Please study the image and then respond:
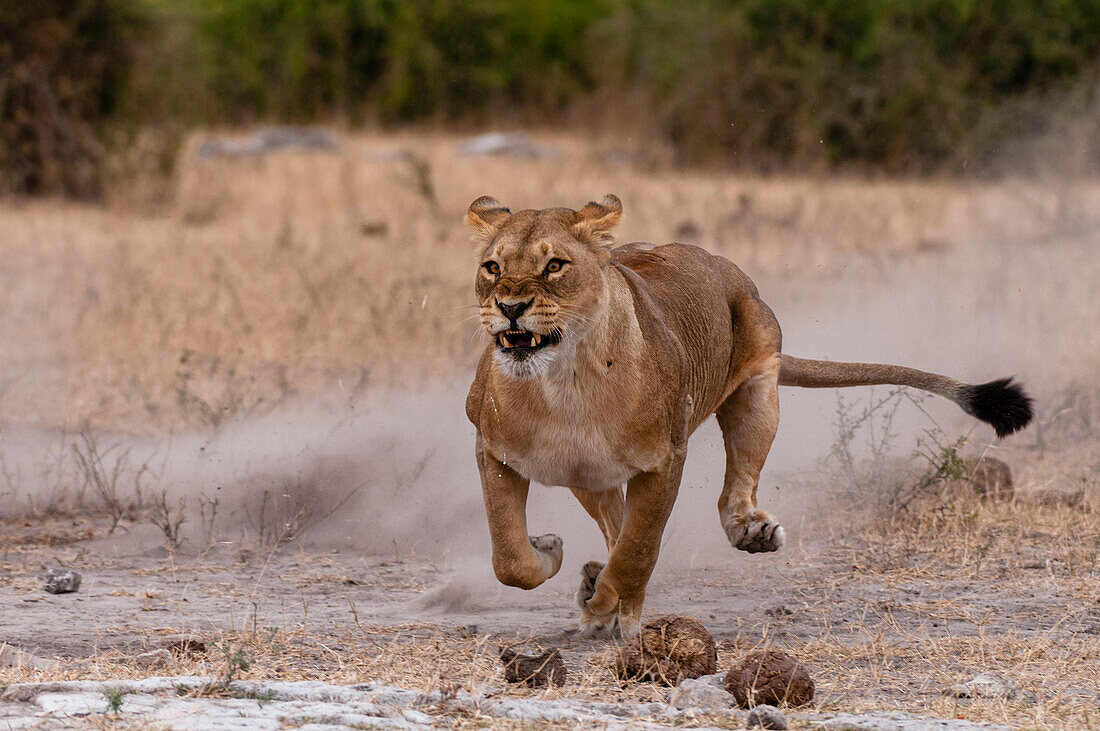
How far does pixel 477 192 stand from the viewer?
1514cm

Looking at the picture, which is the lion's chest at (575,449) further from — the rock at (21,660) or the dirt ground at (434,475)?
the rock at (21,660)

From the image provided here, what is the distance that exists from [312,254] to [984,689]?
8042mm

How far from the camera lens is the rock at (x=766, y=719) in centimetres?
372

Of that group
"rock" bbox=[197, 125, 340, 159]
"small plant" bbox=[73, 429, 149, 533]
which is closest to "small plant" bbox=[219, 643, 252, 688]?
"small plant" bbox=[73, 429, 149, 533]

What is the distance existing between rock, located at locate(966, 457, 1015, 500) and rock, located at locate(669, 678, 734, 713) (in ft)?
10.1

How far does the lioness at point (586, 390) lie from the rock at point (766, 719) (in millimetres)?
Answer: 1009

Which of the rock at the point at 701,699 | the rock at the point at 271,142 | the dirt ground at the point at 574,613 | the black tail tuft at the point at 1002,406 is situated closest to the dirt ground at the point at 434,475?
the dirt ground at the point at 574,613

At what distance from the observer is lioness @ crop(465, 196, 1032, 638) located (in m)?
4.36

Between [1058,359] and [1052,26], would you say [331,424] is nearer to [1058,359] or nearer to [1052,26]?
[1058,359]

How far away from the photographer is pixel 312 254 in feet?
37.6

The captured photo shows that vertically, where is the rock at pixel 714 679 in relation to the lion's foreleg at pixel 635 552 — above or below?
below

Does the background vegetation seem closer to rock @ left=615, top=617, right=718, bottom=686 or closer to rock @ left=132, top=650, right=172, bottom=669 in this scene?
rock @ left=615, top=617, right=718, bottom=686

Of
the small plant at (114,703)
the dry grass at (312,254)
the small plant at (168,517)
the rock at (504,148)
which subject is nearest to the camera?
the small plant at (114,703)

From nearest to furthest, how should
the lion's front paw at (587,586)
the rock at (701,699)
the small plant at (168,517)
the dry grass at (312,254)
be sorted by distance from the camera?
the rock at (701,699), the lion's front paw at (587,586), the small plant at (168,517), the dry grass at (312,254)
